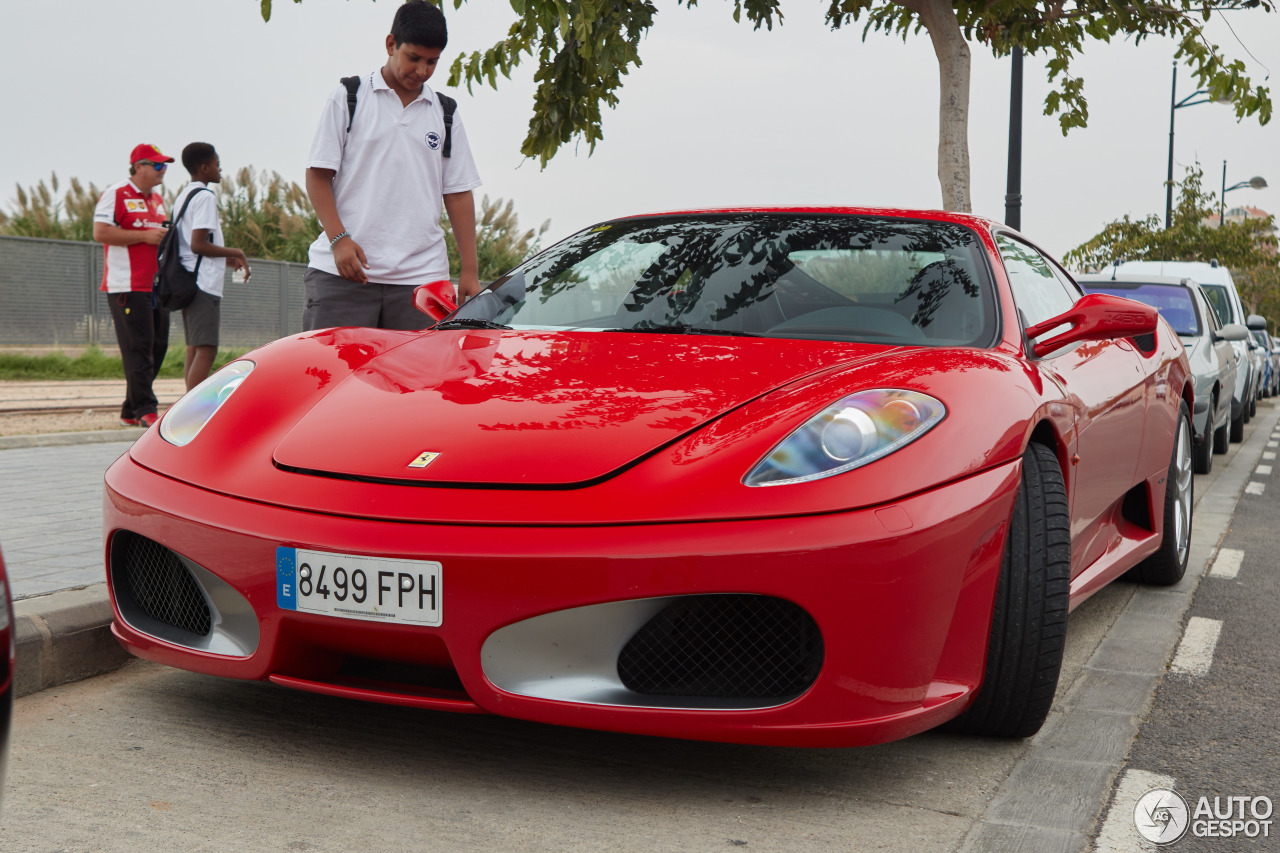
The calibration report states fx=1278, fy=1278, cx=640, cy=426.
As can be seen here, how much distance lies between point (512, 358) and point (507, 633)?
2.90 feet

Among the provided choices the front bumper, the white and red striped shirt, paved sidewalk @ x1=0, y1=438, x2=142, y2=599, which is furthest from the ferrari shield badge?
the white and red striped shirt

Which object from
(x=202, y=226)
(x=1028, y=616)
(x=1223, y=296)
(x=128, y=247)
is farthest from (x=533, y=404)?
(x=1223, y=296)

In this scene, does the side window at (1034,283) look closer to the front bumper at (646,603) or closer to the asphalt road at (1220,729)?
the asphalt road at (1220,729)

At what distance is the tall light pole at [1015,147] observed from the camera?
11.6 meters

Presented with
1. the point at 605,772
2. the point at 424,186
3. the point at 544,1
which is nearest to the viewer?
the point at 605,772

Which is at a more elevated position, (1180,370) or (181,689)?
(1180,370)

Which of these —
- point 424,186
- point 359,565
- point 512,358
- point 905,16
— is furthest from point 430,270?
point 905,16

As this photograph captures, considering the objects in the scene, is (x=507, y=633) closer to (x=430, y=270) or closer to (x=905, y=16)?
(x=430, y=270)

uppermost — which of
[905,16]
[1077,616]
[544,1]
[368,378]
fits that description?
[905,16]

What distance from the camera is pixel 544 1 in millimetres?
4992

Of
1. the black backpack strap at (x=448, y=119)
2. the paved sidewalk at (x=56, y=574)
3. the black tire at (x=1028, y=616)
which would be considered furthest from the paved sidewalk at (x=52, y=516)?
the black tire at (x=1028, y=616)

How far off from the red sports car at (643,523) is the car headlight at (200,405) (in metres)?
0.01

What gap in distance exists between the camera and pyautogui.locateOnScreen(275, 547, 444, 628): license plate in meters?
2.29

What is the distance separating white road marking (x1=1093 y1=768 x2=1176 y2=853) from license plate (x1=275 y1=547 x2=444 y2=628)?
1.25 metres
